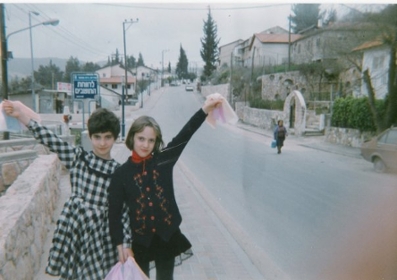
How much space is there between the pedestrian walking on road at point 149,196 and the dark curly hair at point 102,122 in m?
0.08

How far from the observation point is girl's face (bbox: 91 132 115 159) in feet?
5.36

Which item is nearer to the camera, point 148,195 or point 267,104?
point 148,195

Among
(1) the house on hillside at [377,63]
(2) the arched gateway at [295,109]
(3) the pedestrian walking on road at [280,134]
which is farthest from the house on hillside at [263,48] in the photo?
(3) the pedestrian walking on road at [280,134]

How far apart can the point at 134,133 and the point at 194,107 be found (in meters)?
0.85

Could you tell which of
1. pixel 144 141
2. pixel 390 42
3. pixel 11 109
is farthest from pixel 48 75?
pixel 390 42

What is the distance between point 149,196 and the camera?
1616mm

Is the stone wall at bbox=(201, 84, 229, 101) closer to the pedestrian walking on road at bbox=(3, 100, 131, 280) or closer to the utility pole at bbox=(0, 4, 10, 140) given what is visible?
the pedestrian walking on road at bbox=(3, 100, 131, 280)

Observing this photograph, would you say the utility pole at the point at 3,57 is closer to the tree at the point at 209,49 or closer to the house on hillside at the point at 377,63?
the tree at the point at 209,49

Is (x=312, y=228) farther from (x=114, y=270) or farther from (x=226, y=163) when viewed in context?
(x=114, y=270)

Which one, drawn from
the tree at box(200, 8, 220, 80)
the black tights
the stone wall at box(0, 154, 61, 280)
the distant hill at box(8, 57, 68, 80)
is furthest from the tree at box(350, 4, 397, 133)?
the stone wall at box(0, 154, 61, 280)

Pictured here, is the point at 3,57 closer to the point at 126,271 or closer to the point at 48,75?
the point at 48,75

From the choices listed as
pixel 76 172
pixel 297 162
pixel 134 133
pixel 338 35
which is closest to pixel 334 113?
pixel 338 35

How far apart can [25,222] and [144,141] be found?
42.4 inches

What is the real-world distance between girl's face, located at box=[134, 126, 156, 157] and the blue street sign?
2.17 feet
